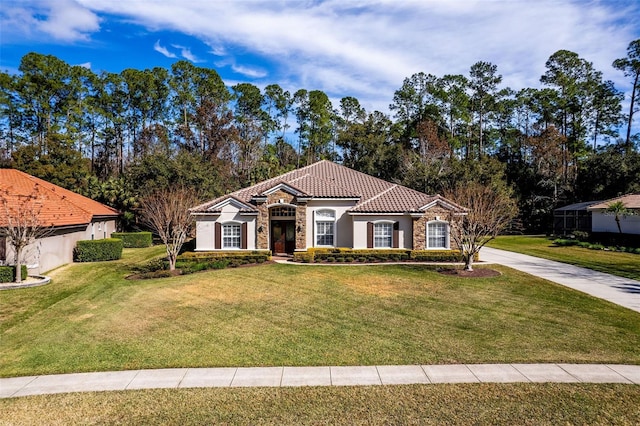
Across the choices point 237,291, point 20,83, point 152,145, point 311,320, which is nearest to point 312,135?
point 152,145

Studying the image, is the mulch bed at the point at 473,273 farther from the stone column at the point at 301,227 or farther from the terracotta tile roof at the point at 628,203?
the terracotta tile roof at the point at 628,203

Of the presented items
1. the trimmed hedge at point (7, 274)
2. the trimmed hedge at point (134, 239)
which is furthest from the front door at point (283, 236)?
the trimmed hedge at point (7, 274)

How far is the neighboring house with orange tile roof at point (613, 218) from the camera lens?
30.2 metres

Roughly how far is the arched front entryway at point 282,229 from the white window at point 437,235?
9.07 metres

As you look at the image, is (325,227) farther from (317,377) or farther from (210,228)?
(317,377)

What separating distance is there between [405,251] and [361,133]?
91.1 feet

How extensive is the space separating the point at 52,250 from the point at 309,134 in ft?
143

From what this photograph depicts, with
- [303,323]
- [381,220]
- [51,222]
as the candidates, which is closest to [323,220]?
[381,220]

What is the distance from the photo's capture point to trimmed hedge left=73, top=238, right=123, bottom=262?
23.1 meters

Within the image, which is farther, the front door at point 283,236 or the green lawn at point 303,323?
the front door at point 283,236

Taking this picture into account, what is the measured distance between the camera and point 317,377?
25.4 feet

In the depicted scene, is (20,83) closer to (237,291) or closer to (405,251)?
(237,291)

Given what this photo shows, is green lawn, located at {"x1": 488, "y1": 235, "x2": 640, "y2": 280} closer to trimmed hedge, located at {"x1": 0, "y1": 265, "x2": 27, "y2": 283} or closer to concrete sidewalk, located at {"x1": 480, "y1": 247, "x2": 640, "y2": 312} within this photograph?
concrete sidewalk, located at {"x1": 480, "y1": 247, "x2": 640, "y2": 312}

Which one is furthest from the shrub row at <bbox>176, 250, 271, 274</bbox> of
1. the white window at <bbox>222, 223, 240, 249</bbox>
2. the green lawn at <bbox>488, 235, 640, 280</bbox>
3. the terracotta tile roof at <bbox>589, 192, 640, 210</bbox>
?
the terracotta tile roof at <bbox>589, 192, 640, 210</bbox>
